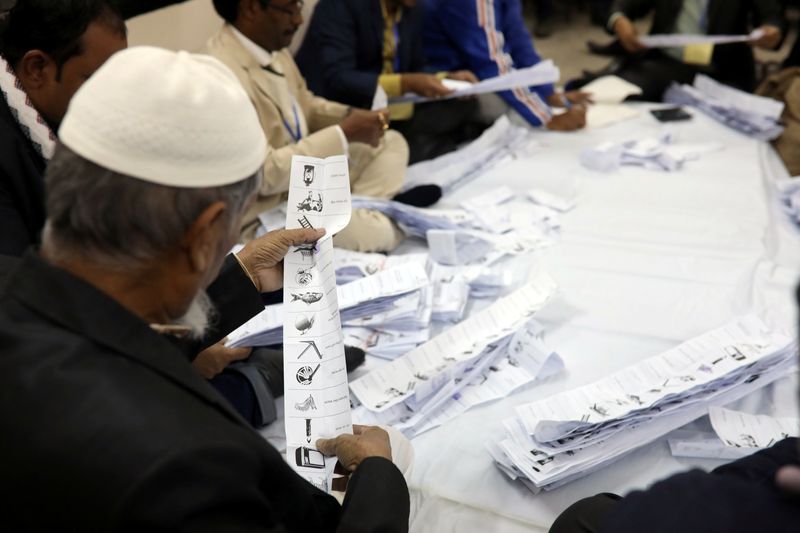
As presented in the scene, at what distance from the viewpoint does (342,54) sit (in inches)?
113

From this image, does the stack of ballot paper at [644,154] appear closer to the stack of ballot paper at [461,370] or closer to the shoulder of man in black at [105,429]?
the stack of ballot paper at [461,370]

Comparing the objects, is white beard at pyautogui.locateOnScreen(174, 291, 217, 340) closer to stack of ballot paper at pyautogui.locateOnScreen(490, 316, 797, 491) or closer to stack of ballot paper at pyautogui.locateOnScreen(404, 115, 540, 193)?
stack of ballot paper at pyautogui.locateOnScreen(490, 316, 797, 491)

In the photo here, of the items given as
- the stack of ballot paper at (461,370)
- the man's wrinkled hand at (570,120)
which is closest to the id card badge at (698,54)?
Answer: the man's wrinkled hand at (570,120)

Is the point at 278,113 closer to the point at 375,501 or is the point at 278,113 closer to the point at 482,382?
the point at 482,382

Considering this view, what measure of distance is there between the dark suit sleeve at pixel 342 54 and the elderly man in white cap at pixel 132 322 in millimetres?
2006

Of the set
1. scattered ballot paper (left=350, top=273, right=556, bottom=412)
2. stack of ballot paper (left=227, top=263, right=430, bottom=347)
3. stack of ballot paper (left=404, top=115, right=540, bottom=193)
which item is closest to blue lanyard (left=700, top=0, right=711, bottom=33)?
stack of ballot paper (left=404, top=115, right=540, bottom=193)

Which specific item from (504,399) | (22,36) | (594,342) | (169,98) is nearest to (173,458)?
(169,98)

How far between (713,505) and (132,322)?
2.26ft

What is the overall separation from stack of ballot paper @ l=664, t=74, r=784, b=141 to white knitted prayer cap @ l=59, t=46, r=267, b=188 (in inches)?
108

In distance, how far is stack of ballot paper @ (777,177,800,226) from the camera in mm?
2381

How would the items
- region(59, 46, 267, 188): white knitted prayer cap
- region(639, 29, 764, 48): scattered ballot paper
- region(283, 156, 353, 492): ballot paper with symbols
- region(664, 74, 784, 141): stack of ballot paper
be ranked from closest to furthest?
region(59, 46, 267, 188): white knitted prayer cap
region(283, 156, 353, 492): ballot paper with symbols
region(664, 74, 784, 141): stack of ballot paper
region(639, 29, 764, 48): scattered ballot paper

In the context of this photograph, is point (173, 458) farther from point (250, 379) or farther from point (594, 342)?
point (594, 342)

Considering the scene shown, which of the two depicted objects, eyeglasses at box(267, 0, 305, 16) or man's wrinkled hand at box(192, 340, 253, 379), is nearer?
man's wrinkled hand at box(192, 340, 253, 379)

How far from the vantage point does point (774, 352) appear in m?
1.58
